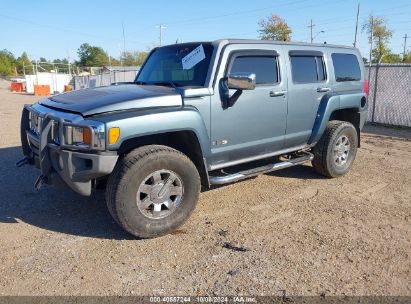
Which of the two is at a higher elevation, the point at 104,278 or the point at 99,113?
the point at 99,113

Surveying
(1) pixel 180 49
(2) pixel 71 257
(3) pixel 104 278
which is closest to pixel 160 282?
(3) pixel 104 278

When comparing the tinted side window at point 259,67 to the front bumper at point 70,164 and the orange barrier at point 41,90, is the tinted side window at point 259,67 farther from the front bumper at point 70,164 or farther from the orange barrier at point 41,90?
the orange barrier at point 41,90

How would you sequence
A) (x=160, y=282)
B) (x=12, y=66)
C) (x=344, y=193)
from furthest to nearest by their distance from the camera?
1. (x=12, y=66)
2. (x=344, y=193)
3. (x=160, y=282)

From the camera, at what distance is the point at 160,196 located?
3.78 m

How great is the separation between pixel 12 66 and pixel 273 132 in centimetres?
12076

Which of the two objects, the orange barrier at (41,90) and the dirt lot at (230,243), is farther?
the orange barrier at (41,90)

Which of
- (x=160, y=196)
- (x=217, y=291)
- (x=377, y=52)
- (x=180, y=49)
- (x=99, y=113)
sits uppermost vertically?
(x=377, y=52)

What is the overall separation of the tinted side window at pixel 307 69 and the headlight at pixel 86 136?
2776 mm

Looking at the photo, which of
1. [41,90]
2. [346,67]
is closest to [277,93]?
[346,67]

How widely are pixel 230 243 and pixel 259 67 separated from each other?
2179mm

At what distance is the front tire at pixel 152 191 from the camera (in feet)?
11.5

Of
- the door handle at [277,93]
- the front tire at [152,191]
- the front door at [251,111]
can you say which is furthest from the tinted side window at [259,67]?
the front tire at [152,191]

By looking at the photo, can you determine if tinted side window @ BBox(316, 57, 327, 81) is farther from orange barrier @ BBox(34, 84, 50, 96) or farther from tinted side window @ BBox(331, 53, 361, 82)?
orange barrier @ BBox(34, 84, 50, 96)

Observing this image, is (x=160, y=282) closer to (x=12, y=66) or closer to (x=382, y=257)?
(x=382, y=257)
